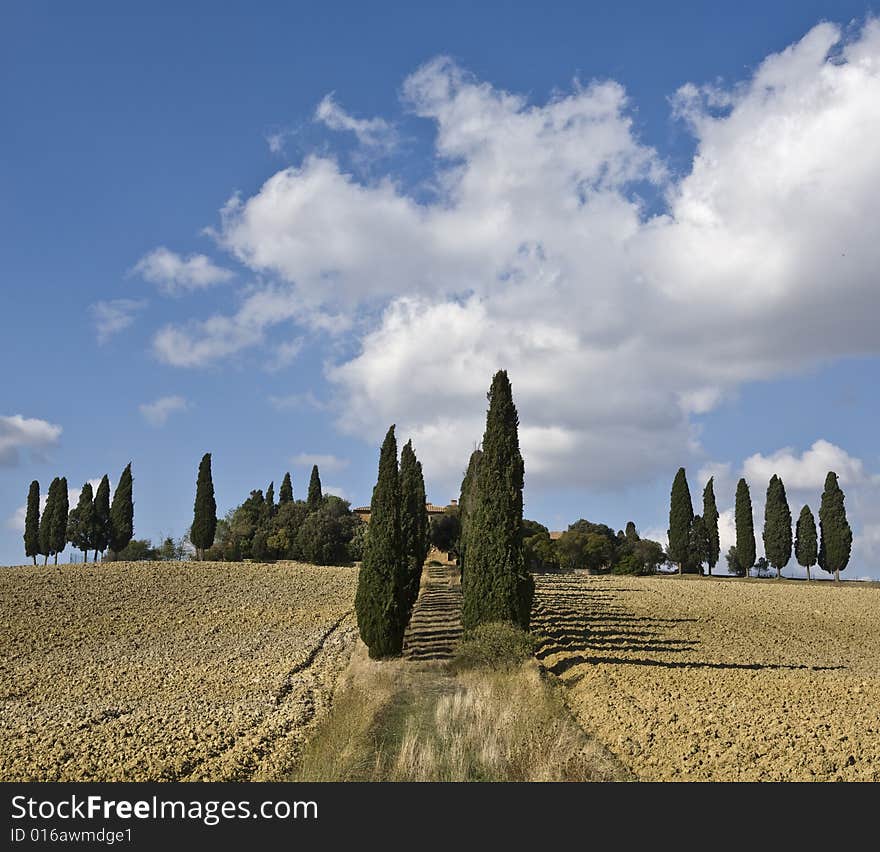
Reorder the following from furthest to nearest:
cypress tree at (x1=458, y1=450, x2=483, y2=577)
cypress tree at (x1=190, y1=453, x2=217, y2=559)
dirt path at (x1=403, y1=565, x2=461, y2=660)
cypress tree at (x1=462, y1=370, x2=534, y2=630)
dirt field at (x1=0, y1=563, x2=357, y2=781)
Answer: cypress tree at (x1=190, y1=453, x2=217, y2=559), cypress tree at (x1=458, y1=450, x2=483, y2=577), dirt path at (x1=403, y1=565, x2=461, y2=660), cypress tree at (x1=462, y1=370, x2=534, y2=630), dirt field at (x1=0, y1=563, x2=357, y2=781)

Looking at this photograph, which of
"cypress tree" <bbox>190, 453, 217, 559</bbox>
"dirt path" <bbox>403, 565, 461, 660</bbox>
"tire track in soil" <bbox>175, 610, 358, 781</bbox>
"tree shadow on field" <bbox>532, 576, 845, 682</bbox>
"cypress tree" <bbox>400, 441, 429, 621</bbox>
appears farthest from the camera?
"cypress tree" <bbox>190, 453, 217, 559</bbox>

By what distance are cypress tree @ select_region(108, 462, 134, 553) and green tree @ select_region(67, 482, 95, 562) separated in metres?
1.77

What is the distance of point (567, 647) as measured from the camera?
24.2 metres

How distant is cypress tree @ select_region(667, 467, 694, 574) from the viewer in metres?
75.3

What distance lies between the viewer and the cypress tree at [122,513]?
69.7 meters

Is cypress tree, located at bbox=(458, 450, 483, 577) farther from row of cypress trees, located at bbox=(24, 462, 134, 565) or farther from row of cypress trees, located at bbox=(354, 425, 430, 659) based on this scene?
row of cypress trees, located at bbox=(24, 462, 134, 565)

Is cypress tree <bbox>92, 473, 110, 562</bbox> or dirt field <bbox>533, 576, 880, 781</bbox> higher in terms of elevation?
cypress tree <bbox>92, 473, 110, 562</bbox>

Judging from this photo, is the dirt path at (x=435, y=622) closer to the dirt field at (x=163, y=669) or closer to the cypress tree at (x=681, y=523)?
the dirt field at (x=163, y=669)

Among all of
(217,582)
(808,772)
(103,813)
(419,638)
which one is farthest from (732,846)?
(217,582)

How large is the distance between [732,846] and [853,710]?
7.49 m

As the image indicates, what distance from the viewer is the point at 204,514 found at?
64.4 m

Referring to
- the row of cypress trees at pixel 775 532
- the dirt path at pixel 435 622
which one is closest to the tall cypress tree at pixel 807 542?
the row of cypress trees at pixel 775 532

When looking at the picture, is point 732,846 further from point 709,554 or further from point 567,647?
point 709,554

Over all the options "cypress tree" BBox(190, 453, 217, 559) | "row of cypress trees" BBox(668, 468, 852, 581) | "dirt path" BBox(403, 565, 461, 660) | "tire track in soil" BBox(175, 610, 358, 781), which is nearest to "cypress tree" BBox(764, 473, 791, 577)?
"row of cypress trees" BBox(668, 468, 852, 581)
